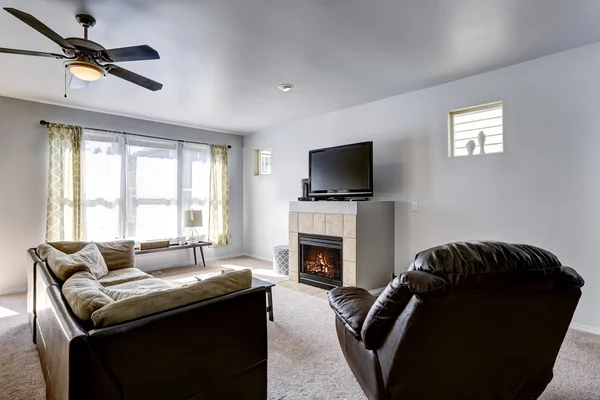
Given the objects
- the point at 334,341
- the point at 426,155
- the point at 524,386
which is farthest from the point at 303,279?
the point at 524,386

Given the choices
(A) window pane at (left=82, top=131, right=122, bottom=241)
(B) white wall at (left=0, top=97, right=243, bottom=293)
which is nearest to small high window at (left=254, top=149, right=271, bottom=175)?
(A) window pane at (left=82, top=131, right=122, bottom=241)

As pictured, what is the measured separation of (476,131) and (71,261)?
4.18 meters

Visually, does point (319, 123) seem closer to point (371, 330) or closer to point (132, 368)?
point (371, 330)

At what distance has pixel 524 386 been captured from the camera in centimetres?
171

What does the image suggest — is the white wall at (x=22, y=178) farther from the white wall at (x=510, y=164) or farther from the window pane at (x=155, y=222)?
the white wall at (x=510, y=164)

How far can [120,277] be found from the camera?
323 centimetres

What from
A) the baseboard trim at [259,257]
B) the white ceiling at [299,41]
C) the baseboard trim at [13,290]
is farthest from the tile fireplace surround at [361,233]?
Answer: the baseboard trim at [13,290]

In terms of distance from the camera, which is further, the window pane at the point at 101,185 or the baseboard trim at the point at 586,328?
the window pane at the point at 101,185

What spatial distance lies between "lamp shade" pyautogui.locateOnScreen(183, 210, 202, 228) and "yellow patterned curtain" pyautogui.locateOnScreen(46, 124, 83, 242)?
1.47 meters

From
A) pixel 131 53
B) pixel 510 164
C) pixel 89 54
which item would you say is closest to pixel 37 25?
pixel 89 54

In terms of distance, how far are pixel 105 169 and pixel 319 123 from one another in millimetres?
3465

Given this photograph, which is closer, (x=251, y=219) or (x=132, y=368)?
(x=132, y=368)

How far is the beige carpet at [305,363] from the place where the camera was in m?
2.07

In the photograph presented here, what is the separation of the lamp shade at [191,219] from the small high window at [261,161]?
63.6 inches
